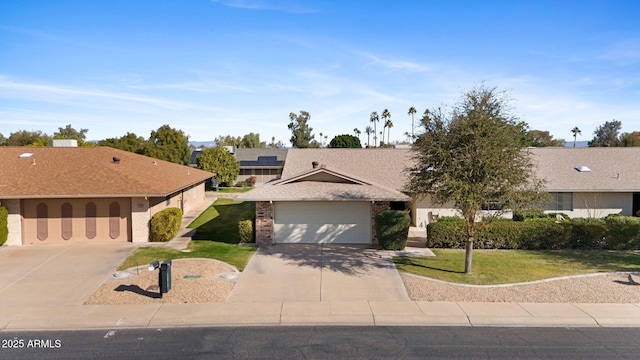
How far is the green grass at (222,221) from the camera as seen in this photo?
22062 mm

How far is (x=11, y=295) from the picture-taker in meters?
12.9

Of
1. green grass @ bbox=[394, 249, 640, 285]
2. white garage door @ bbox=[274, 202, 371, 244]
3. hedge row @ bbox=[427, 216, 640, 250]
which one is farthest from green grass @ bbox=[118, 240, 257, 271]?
hedge row @ bbox=[427, 216, 640, 250]

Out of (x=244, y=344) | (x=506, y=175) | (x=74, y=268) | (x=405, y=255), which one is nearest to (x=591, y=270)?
(x=506, y=175)

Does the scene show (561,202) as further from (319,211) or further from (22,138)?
(22,138)

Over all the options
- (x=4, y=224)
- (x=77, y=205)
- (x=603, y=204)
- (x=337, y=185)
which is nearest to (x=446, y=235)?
(x=337, y=185)

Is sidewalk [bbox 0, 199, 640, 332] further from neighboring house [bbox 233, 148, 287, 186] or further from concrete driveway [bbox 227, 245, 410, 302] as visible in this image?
neighboring house [bbox 233, 148, 287, 186]

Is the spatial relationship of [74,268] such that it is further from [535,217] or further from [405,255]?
[535,217]

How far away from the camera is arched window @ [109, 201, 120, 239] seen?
65.6 ft

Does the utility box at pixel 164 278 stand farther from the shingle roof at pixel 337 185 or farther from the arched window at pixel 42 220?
the arched window at pixel 42 220

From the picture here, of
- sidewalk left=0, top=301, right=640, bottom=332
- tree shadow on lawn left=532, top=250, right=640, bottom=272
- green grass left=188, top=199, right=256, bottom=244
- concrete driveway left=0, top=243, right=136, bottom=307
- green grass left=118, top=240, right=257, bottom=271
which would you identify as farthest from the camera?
green grass left=188, top=199, right=256, bottom=244

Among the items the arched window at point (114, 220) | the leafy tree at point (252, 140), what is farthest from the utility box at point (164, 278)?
the leafy tree at point (252, 140)

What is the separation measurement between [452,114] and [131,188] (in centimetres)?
1436

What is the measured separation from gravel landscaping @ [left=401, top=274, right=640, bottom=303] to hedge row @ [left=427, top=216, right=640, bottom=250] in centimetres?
448

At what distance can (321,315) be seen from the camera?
1147cm
